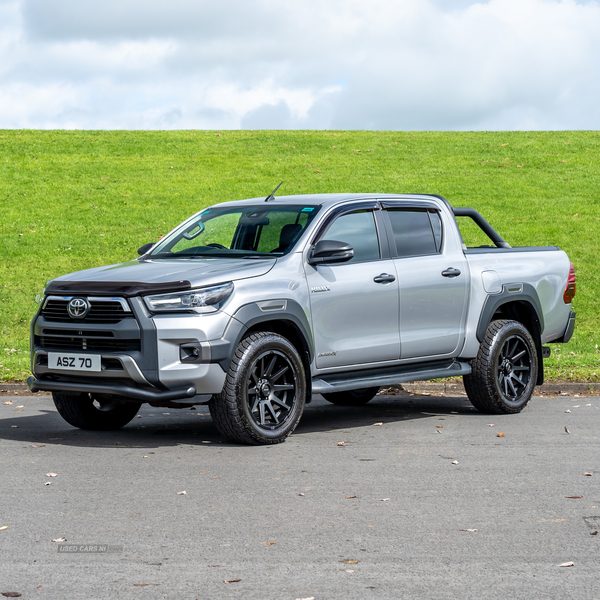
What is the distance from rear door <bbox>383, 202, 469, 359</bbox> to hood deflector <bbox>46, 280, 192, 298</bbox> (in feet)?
7.64

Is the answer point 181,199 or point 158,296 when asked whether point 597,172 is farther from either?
point 158,296

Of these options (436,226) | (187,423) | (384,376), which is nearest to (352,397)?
(384,376)

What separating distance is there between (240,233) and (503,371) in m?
3.10

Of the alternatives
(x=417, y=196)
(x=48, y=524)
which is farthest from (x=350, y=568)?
(x=417, y=196)

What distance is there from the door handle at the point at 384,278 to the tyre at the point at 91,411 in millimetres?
2394

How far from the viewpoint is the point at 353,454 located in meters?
7.36

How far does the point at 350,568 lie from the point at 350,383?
3.72 meters

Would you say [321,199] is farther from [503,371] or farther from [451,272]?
[503,371]

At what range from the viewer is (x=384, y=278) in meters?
8.36

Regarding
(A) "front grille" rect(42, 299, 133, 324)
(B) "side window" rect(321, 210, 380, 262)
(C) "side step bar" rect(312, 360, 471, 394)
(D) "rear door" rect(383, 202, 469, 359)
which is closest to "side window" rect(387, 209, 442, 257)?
(D) "rear door" rect(383, 202, 469, 359)

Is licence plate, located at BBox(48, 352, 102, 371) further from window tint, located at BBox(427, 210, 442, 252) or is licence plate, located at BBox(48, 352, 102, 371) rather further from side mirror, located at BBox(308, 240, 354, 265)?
window tint, located at BBox(427, 210, 442, 252)

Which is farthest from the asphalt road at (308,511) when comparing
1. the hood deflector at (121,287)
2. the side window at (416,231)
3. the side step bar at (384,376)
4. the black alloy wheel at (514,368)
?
the side window at (416,231)

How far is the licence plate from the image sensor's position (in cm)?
724

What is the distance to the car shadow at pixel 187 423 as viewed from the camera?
7.98 meters
